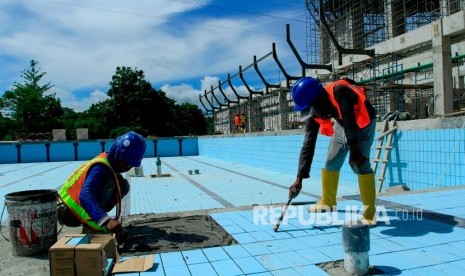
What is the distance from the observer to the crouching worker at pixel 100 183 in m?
3.08

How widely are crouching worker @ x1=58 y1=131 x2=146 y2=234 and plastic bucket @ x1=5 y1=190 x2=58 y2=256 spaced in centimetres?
24

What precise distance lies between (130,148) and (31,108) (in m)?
39.5

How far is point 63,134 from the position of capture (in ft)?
83.3

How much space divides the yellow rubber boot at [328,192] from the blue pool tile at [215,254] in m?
1.48

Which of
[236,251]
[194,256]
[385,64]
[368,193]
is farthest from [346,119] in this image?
[385,64]

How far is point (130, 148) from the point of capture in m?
3.17

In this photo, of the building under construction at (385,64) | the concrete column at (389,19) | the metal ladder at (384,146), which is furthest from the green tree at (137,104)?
the metal ladder at (384,146)

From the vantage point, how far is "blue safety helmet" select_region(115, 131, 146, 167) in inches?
125

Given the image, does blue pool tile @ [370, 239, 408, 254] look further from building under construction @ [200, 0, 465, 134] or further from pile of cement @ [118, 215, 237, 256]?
building under construction @ [200, 0, 465, 134]

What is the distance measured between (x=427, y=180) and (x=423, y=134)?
74 cm

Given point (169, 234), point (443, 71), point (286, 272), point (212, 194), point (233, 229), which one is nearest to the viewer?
point (286, 272)

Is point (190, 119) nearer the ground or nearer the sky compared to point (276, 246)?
nearer the sky

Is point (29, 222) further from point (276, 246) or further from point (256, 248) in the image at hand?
point (276, 246)

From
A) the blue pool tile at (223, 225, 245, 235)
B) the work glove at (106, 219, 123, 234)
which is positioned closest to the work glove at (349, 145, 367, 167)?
the blue pool tile at (223, 225, 245, 235)
